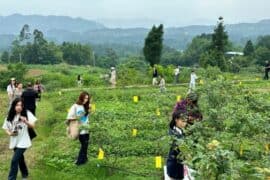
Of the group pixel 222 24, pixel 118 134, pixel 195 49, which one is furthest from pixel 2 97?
pixel 195 49

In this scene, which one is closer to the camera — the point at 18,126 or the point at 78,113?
the point at 18,126

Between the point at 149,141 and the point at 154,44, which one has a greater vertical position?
the point at 154,44

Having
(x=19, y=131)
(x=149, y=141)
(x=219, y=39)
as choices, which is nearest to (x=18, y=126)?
(x=19, y=131)

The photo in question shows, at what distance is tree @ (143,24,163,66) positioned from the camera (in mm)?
37562

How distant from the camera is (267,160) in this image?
5965mm

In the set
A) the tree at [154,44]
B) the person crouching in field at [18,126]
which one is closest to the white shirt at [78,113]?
the person crouching in field at [18,126]

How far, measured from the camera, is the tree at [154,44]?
3756 centimetres

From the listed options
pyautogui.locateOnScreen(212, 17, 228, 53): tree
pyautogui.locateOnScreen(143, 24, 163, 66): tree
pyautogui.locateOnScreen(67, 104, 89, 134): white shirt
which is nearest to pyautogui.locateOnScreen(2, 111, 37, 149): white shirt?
pyautogui.locateOnScreen(67, 104, 89, 134): white shirt

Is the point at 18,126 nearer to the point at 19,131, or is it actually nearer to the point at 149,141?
the point at 19,131

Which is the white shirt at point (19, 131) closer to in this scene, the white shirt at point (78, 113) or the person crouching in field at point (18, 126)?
the person crouching in field at point (18, 126)

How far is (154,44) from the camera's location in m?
37.7

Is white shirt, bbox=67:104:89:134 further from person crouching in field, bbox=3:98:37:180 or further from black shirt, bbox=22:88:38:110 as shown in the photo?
black shirt, bbox=22:88:38:110

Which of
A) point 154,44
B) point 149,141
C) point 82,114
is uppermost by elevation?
point 82,114

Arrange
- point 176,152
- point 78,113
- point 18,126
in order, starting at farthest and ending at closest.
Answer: point 78,113 < point 18,126 < point 176,152
